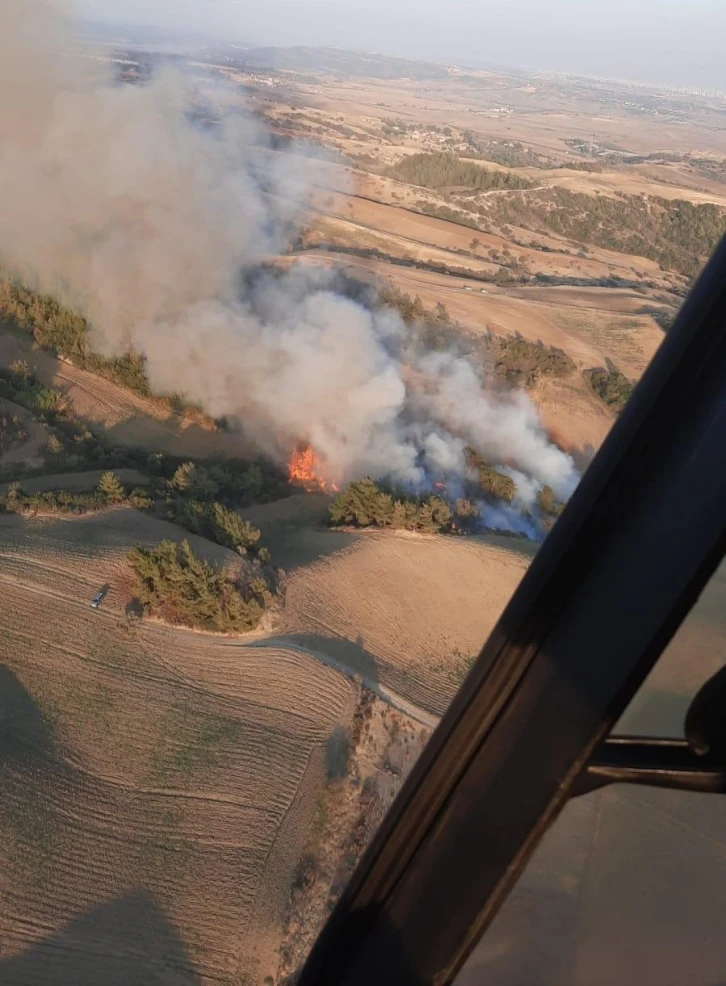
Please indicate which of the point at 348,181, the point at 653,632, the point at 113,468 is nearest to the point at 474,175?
the point at 348,181

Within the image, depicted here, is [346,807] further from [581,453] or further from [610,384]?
[610,384]

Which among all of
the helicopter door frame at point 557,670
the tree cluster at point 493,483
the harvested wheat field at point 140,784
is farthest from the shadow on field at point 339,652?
the helicopter door frame at point 557,670

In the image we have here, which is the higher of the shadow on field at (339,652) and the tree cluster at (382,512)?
the tree cluster at (382,512)

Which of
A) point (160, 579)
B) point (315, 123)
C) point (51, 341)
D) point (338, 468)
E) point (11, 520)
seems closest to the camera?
point (160, 579)

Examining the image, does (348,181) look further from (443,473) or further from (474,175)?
(443,473)

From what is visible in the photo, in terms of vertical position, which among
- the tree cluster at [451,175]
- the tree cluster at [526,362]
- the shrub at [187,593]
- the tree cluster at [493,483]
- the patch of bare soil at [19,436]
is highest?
the tree cluster at [451,175]

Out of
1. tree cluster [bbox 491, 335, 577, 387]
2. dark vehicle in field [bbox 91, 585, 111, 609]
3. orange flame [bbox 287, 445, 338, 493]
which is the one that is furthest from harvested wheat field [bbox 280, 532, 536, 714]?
tree cluster [bbox 491, 335, 577, 387]

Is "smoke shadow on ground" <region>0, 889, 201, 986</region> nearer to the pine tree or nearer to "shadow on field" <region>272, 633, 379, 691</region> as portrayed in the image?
"shadow on field" <region>272, 633, 379, 691</region>

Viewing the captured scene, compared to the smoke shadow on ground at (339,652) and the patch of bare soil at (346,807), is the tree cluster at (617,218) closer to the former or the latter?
the smoke shadow on ground at (339,652)
